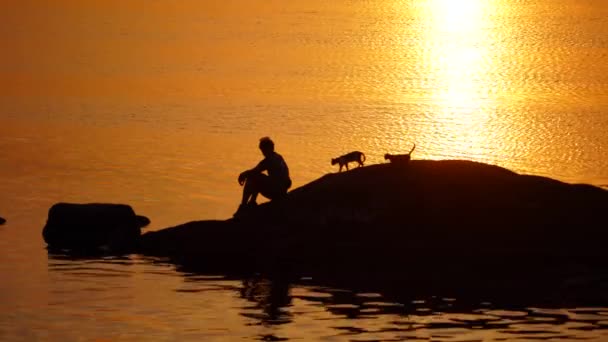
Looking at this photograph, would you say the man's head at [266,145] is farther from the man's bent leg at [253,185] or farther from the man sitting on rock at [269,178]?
the man's bent leg at [253,185]

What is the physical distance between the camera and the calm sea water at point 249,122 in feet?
89.6

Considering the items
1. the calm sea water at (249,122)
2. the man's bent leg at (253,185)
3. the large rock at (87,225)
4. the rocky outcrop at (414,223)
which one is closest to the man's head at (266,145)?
the man's bent leg at (253,185)

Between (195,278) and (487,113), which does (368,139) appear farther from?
(195,278)

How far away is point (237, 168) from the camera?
157 feet

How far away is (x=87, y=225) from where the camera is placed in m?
34.9

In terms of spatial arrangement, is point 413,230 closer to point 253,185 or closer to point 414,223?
point 414,223

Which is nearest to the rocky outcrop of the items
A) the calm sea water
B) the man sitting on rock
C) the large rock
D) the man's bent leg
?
the man sitting on rock

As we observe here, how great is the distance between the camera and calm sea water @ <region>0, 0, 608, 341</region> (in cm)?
2731

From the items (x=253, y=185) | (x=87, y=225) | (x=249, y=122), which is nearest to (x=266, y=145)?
(x=253, y=185)

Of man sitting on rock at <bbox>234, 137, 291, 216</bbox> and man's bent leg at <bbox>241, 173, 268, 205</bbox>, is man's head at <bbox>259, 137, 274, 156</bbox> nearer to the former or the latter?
man sitting on rock at <bbox>234, 137, 291, 216</bbox>

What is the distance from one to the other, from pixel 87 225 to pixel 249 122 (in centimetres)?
2420

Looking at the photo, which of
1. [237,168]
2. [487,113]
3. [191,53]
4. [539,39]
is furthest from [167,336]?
[539,39]

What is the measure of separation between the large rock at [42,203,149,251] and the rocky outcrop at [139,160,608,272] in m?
2.13

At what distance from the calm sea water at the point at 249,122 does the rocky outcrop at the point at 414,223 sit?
1717 millimetres
